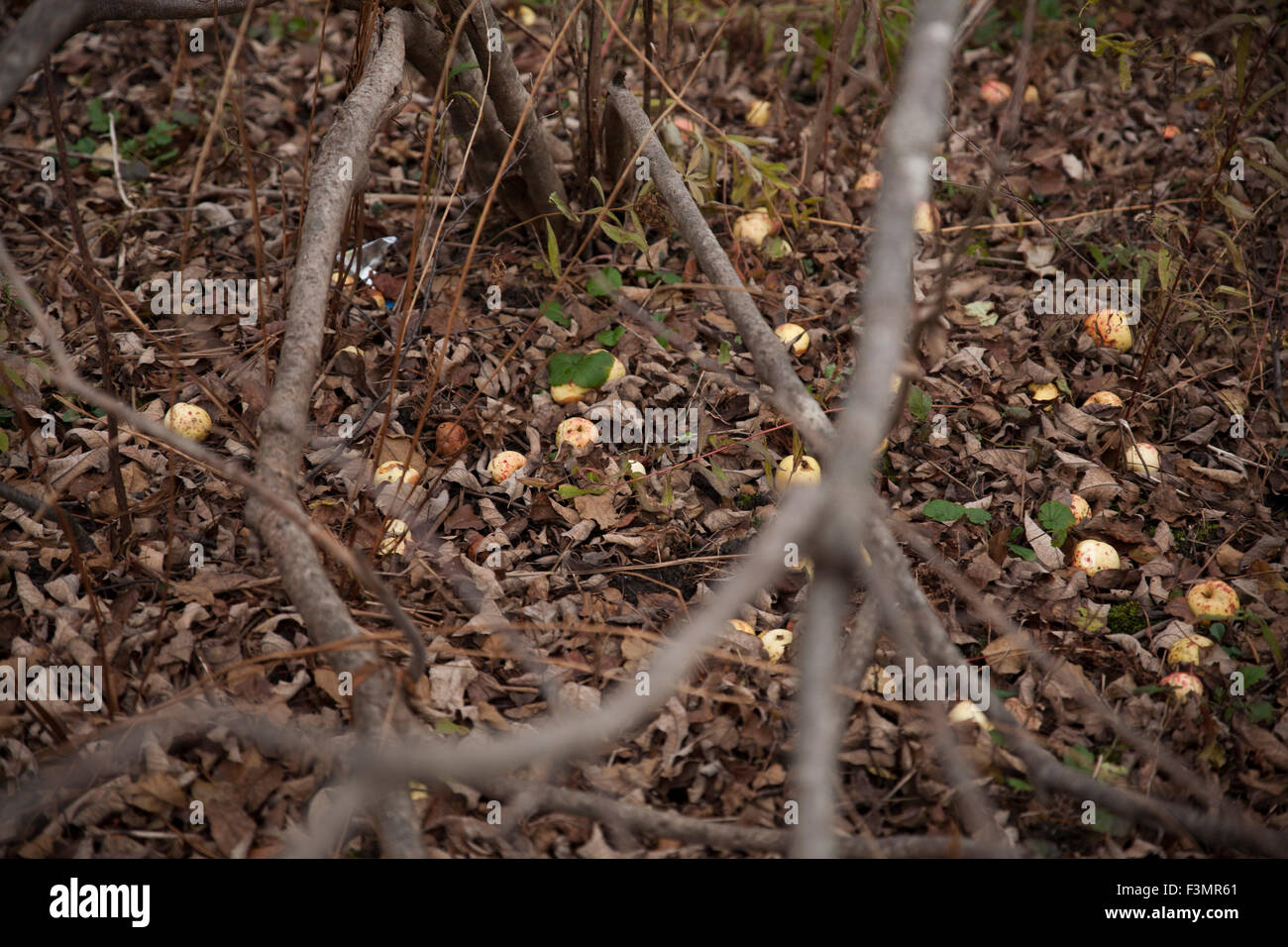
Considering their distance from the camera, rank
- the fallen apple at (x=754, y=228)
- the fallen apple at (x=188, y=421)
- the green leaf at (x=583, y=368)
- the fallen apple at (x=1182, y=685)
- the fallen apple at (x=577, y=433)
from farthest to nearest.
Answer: the fallen apple at (x=754, y=228) < the green leaf at (x=583, y=368) < the fallen apple at (x=577, y=433) < the fallen apple at (x=188, y=421) < the fallen apple at (x=1182, y=685)

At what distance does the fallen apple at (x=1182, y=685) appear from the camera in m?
2.19

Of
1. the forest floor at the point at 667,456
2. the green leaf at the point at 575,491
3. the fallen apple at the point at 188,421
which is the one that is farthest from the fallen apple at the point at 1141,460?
the fallen apple at the point at 188,421

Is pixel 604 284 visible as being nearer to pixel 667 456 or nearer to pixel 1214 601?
pixel 667 456

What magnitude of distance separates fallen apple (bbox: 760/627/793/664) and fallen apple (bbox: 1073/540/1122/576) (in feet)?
2.92

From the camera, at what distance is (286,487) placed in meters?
1.72

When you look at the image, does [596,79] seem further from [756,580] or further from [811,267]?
[756,580]

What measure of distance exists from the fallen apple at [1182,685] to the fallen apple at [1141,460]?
772 millimetres

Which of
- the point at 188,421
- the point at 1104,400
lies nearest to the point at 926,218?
the point at 1104,400

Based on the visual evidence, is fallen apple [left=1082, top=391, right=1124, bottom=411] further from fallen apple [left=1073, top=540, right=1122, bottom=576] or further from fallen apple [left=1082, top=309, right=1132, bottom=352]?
fallen apple [left=1073, top=540, right=1122, bottom=576]

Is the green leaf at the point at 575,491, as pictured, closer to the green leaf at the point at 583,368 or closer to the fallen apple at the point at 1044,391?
the green leaf at the point at 583,368

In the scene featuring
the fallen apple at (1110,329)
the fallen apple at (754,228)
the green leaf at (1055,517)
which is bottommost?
the green leaf at (1055,517)

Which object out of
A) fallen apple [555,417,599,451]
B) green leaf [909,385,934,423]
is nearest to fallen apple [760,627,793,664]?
fallen apple [555,417,599,451]

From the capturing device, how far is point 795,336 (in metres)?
3.00

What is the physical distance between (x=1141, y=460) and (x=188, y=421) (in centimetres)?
285
